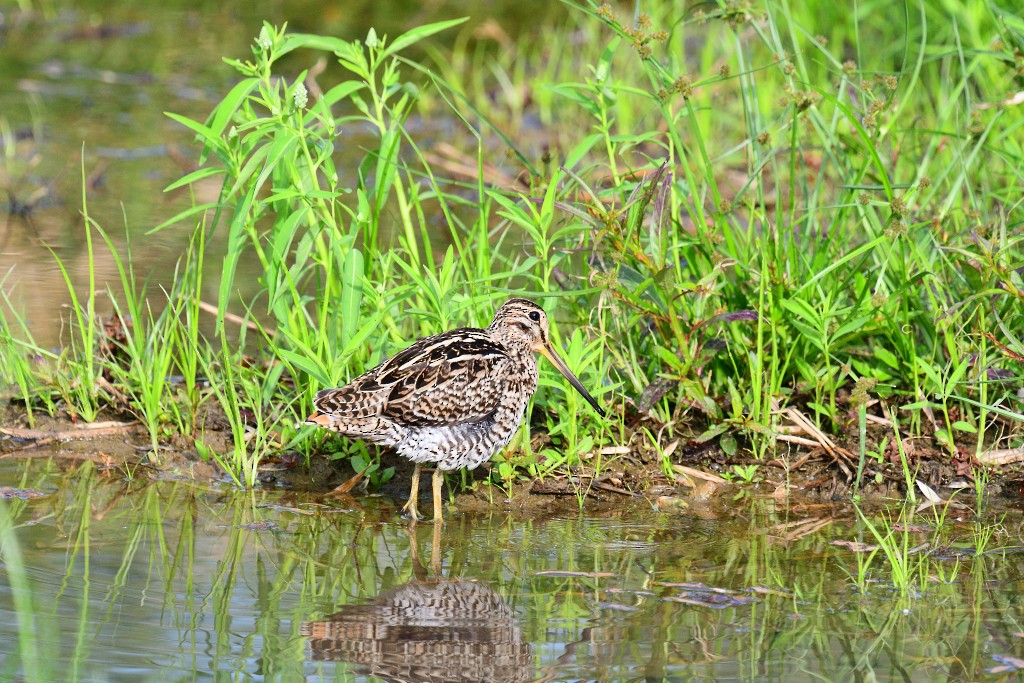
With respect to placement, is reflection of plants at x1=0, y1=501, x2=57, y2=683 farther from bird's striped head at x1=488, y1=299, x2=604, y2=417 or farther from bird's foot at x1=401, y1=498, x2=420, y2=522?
bird's striped head at x1=488, y1=299, x2=604, y2=417

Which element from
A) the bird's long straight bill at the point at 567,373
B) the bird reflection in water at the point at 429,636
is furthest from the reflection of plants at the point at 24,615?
the bird's long straight bill at the point at 567,373

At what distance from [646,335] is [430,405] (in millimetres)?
1139

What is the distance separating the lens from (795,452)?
5.44 metres

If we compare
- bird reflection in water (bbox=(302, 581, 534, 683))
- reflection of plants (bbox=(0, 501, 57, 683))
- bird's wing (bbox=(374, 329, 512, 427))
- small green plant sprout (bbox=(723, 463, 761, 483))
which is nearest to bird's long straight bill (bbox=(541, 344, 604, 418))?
bird's wing (bbox=(374, 329, 512, 427))

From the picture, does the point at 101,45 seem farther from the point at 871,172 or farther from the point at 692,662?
the point at 692,662

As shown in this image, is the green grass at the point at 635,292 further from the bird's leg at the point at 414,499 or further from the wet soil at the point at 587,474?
the bird's leg at the point at 414,499

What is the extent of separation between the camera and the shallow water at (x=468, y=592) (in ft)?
12.2

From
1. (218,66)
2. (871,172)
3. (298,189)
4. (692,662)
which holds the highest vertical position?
(218,66)

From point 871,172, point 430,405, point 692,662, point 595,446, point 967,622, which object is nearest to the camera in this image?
point 692,662

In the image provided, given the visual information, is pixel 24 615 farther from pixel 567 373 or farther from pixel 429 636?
pixel 567 373

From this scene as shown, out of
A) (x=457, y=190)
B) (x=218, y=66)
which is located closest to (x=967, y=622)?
(x=457, y=190)

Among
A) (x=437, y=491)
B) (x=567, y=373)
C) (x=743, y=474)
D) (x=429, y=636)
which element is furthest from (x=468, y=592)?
(x=743, y=474)

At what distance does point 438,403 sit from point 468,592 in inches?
35.3

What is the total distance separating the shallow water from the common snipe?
283 millimetres
